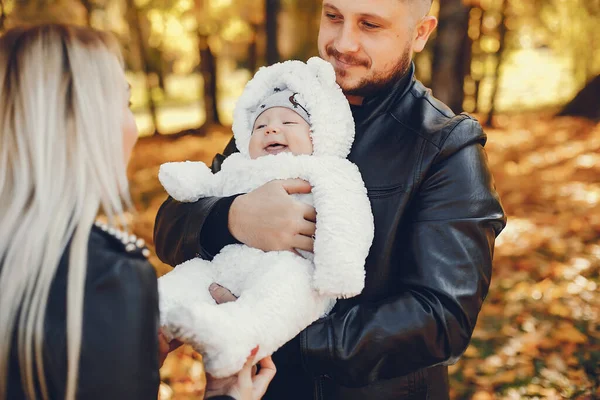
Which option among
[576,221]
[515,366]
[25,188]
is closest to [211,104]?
[576,221]

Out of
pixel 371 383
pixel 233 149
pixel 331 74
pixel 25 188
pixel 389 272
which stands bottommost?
pixel 371 383

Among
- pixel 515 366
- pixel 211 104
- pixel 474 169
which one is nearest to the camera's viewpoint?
pixel 474 169

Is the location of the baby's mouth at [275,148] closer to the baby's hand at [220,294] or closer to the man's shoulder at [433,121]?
the man's shoulder at [433,121]

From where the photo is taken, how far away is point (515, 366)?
4887 millimetres

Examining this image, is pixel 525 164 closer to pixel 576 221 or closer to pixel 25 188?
pixel 576 221

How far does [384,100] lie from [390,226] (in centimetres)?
54

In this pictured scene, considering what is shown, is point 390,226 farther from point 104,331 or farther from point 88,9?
point 88,9

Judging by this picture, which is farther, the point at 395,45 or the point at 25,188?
the point at 395,45

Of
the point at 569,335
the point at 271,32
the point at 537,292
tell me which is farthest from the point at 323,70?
the point at 271,32

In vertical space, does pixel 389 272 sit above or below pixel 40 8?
below

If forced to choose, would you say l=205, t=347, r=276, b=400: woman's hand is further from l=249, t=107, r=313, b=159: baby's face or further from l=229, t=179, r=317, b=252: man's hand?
l=249, t=107, r=313, b=159: baby's face

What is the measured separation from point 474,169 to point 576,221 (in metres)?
6.59

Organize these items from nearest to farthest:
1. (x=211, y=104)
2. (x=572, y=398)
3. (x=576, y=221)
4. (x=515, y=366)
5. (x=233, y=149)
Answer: (x=233, y=149), (x=572, y=398), (x=515, y=366), (x=576, y=221), (x=211, y=104)

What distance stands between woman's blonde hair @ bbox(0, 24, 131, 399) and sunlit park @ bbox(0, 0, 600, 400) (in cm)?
355
